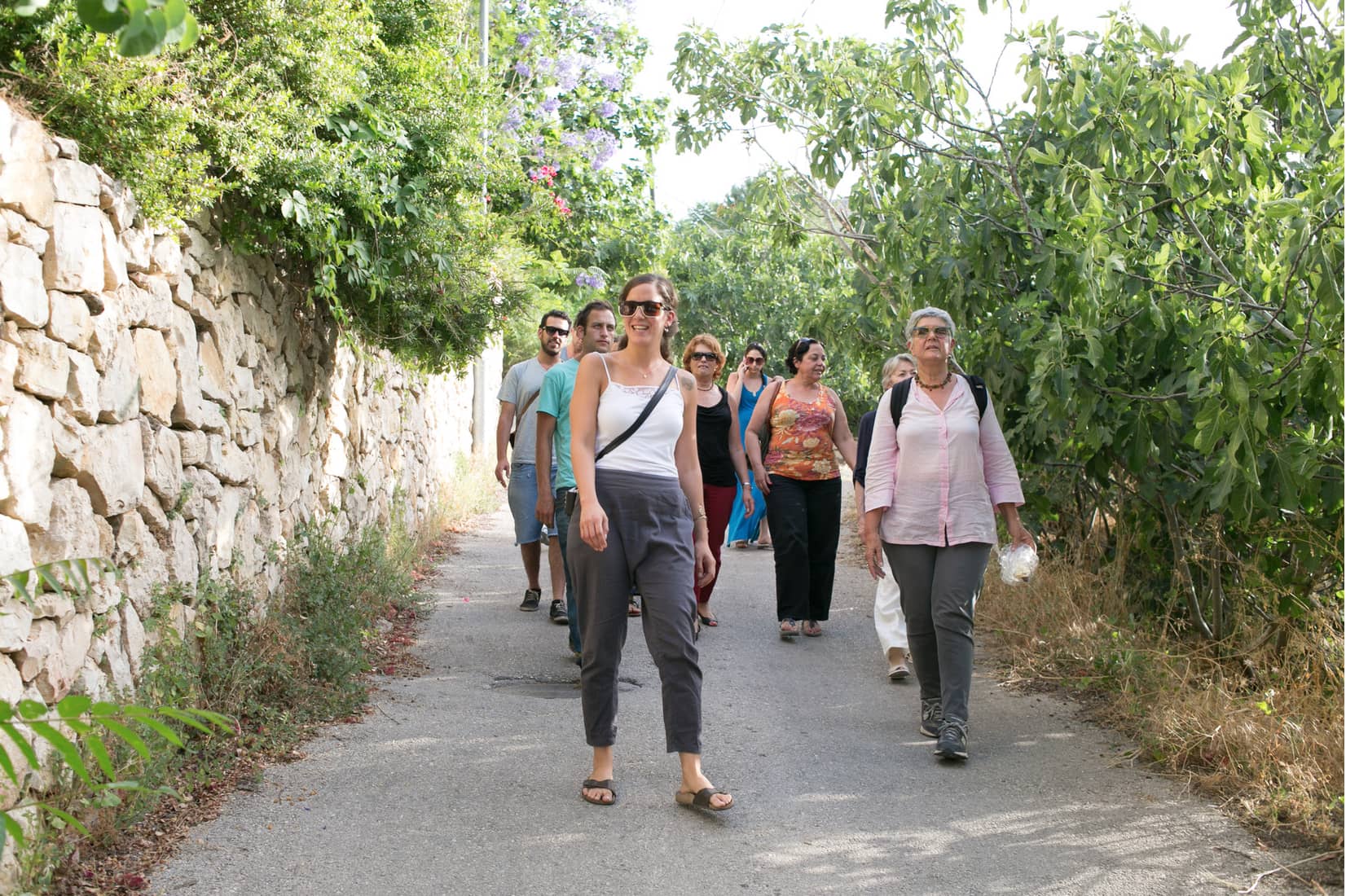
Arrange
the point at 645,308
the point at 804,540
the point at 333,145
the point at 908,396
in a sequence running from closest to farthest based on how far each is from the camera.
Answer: the point at 645,308
the point at 908,396
the point at 333,145
the point at 804,540

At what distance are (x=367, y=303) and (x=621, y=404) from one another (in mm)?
3258

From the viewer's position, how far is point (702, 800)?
4.33 metres

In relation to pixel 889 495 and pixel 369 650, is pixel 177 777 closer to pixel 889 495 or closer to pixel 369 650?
pixel 369 650

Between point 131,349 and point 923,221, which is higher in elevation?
point 923,221

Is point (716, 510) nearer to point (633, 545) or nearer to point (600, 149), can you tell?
point (633, 545)

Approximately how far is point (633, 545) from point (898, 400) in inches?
66.8

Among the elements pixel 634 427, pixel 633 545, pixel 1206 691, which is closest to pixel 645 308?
pixel 634 427

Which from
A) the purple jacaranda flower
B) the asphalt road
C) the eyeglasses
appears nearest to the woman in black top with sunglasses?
the asphalt road

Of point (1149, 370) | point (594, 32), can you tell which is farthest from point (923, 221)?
point (594, 32)

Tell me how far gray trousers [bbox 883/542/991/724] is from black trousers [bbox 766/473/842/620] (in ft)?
6.87

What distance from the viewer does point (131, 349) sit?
4.50m

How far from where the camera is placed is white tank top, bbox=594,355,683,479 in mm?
4508

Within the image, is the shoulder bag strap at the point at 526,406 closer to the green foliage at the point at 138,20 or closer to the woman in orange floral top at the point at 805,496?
the woman in orange floral top at the point at 805,496

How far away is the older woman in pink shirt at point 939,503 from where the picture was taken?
5172 millimetres
